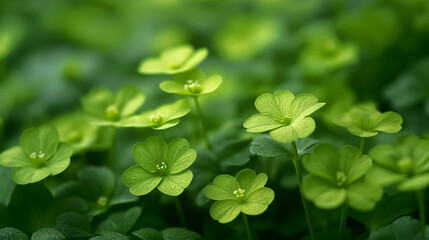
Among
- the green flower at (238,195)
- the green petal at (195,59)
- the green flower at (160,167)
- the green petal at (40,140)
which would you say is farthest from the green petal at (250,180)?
the green petal at (40,140)

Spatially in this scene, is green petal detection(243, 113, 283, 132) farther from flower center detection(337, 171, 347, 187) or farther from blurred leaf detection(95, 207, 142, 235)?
blurred leaf detection(95, 207, 142, 235)

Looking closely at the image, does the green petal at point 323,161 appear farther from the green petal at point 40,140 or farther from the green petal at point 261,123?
the green petal at point 40,140

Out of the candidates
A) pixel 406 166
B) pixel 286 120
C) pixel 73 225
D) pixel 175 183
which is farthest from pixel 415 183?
pixel 73 225

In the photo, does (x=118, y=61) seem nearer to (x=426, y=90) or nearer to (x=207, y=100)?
(x=207, y=100)

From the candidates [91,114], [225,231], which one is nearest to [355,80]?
[225,231]

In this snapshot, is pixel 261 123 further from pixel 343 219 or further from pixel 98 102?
pixel 98 102

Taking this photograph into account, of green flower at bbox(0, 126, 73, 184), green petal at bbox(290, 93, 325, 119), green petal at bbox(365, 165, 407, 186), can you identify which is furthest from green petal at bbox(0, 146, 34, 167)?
green petal at bbox(365, 165, 407, 186)
